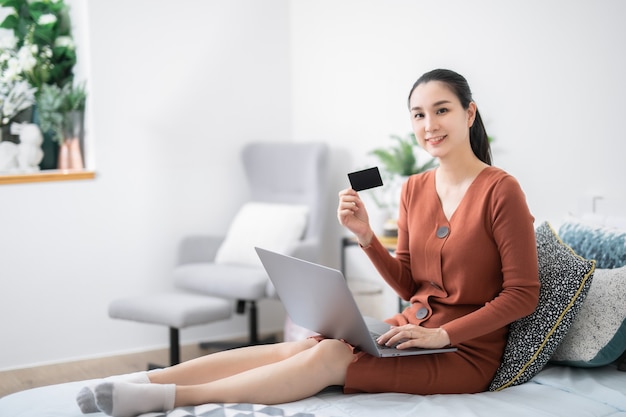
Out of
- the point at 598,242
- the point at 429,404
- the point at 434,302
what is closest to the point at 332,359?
the point at 429,404

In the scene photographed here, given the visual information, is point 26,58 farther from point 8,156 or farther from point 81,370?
point 81,370

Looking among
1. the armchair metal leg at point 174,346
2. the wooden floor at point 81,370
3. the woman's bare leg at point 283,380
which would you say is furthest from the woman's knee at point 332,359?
the wooden floor at point 81,370

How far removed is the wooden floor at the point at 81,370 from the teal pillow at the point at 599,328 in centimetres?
222

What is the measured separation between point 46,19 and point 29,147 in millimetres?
642

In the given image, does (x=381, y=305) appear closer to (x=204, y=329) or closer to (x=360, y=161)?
(x=360, y=161)

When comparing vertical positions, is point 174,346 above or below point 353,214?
below

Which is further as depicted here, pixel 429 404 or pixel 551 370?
pixel 551 370

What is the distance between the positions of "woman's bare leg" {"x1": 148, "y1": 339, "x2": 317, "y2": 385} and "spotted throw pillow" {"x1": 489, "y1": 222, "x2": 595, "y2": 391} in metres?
0.50

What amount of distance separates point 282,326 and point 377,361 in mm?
2560

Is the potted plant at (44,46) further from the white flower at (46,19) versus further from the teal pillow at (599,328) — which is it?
the teal pillow at (599,328)

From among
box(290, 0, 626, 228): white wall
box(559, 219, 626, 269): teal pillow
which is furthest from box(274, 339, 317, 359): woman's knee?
box(290, 0, 626, 228): white wall

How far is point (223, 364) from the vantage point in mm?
1879

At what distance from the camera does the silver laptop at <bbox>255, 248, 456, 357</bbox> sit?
1.74 meters

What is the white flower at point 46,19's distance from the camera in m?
3.85
